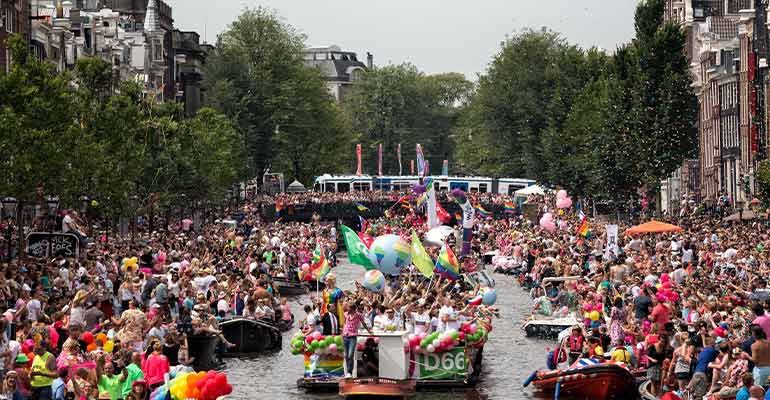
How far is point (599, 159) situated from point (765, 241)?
1627 inches

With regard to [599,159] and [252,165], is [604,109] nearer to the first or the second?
[599,159]

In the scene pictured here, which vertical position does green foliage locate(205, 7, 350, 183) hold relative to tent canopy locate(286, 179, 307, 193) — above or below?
above

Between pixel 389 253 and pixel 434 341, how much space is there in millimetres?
7917

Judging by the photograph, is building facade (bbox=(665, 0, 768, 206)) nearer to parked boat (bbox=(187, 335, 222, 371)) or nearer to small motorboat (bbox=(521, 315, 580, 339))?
small motorboat (bbox=(521, 315, 580, 339))

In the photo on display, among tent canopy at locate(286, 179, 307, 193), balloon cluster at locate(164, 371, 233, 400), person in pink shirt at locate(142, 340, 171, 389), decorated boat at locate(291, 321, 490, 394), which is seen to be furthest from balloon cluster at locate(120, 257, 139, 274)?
tent canopy at locate(286, 179, 307, 193)

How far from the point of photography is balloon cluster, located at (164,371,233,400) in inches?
1030

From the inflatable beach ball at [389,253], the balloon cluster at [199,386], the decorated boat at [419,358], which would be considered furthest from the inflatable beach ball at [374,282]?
the balloon cluster at [199,386]

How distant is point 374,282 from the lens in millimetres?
42750

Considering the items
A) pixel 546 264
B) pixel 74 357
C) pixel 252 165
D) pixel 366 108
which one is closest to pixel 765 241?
pixel 546 264

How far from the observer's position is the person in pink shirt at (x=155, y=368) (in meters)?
31.0

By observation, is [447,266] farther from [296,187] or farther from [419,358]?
[296,187]

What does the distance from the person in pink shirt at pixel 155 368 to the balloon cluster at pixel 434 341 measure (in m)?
8.69

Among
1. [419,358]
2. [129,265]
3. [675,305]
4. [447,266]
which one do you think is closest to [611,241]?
[447,266]

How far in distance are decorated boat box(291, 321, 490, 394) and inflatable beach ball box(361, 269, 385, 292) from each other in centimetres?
323
